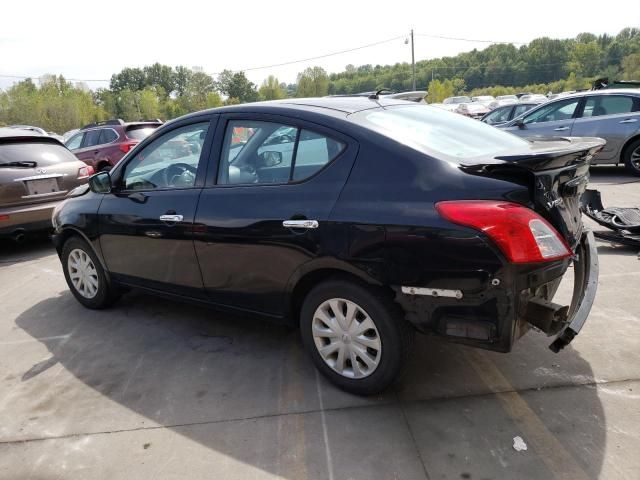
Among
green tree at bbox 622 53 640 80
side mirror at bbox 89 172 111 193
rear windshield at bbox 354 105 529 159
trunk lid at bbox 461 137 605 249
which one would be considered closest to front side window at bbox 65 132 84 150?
side mirror at bbox 89 172 111 193

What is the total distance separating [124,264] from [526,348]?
10.4ft

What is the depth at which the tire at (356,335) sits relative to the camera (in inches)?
107

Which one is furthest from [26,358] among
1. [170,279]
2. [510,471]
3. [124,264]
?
[510,471]

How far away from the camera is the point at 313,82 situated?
83062 millimetres

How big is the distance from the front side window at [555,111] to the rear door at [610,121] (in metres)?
0.22

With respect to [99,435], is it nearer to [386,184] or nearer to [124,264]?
[124,264]

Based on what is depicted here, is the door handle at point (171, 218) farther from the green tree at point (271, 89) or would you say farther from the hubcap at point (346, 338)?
the green tree at point (271, 89)

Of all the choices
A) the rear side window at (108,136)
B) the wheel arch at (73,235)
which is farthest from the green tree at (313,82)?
the wheel arch at (73,235)

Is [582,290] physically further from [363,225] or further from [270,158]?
[270,158]

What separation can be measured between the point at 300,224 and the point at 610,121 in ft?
28.3

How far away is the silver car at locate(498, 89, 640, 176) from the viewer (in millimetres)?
9109

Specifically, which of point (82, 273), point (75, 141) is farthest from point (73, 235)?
point (75, 141)

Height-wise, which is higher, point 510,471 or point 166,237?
point 166,237

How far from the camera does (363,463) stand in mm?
2453
